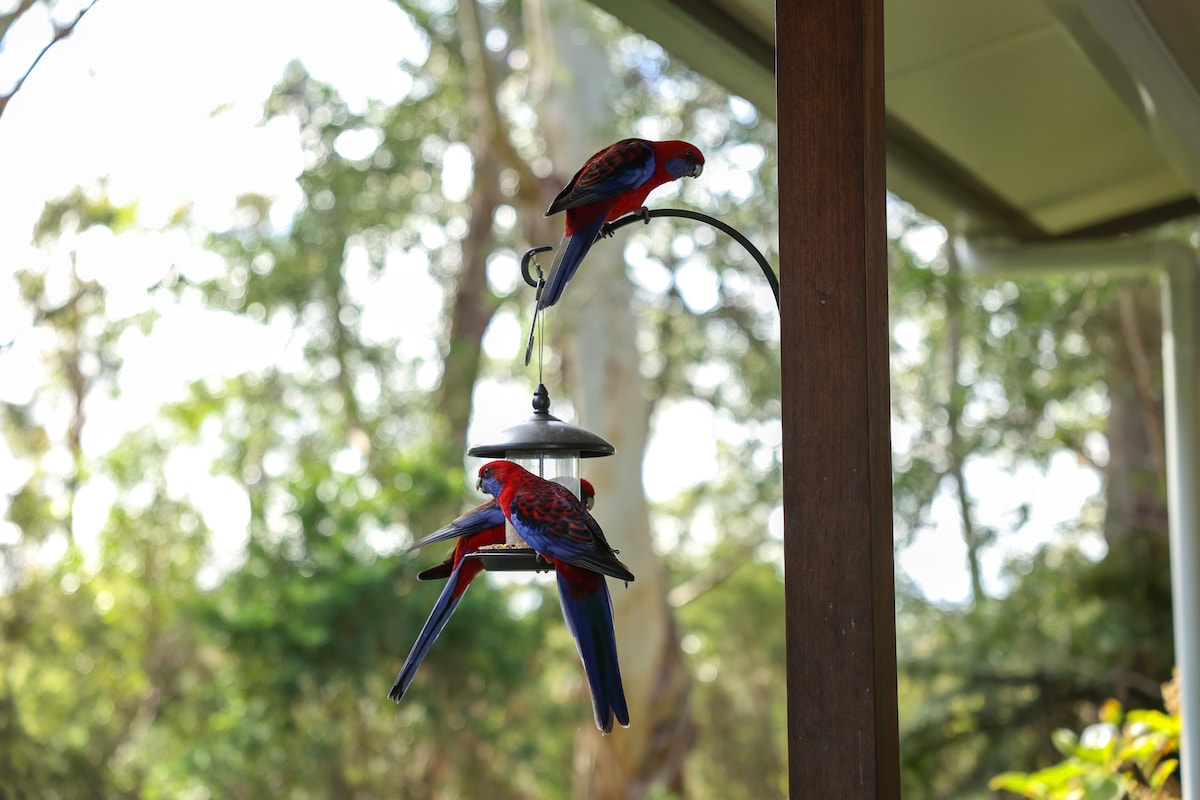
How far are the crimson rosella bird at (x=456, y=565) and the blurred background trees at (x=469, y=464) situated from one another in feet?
12.2

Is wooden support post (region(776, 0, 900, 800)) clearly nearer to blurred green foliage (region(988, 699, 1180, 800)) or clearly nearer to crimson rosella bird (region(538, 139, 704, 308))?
crimson rosella bird (region(538, 139, 704, 308))

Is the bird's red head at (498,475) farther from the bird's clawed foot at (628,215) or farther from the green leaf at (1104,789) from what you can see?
the green leaf at (1104,789)

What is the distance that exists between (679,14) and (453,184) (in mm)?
5791

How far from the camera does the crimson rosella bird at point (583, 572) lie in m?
1.11

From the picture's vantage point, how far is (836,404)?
0.97 meters

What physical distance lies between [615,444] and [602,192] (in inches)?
191

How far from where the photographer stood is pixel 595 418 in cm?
614

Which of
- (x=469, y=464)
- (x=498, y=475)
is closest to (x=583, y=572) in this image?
(x=498, y=475)

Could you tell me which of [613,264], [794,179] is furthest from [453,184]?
[794,179]

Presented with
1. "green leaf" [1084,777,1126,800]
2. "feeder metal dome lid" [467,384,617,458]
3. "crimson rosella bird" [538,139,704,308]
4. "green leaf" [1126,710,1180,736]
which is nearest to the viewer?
"crimson rosella bird" [538,139,704,308]

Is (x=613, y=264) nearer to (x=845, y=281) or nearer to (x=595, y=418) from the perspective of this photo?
(x=595, y=418)

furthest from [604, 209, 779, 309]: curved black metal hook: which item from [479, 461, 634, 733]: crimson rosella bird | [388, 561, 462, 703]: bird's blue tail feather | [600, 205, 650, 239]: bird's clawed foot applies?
[388, 561, 462, 703]: bird's blue tail feather

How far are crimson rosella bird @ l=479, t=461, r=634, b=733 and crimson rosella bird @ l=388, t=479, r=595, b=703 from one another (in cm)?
10

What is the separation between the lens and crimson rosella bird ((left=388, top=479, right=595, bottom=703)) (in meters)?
1.19
